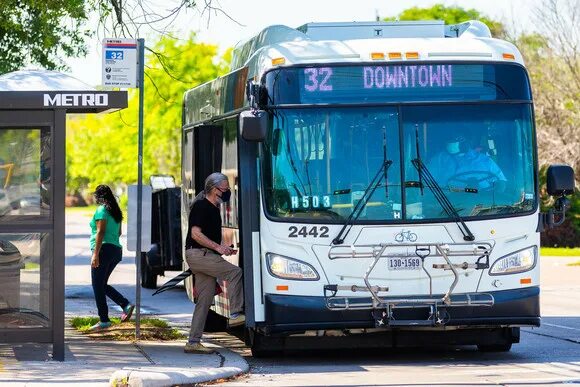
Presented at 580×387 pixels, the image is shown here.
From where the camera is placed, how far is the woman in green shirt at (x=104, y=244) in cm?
1614

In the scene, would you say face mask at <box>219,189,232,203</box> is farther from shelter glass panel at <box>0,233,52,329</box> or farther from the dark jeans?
the dark jeans

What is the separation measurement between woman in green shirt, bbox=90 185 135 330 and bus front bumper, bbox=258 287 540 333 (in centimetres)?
405

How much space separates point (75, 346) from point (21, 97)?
10.6 ft

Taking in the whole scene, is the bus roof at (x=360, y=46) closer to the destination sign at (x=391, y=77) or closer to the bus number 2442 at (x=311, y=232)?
the destination sign at (x=391, y=77)

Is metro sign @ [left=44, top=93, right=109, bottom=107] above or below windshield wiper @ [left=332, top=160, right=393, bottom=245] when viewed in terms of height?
above

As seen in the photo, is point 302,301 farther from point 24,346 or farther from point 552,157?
point 552,157

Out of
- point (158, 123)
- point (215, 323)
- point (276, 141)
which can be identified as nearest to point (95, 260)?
point (215, 323)

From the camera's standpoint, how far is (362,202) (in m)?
12.7

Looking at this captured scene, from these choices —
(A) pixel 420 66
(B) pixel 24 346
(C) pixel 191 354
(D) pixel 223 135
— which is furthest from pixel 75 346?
(A) pixel 420 66

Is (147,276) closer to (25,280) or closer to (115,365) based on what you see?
(25,280)

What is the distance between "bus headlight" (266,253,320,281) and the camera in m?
12.6

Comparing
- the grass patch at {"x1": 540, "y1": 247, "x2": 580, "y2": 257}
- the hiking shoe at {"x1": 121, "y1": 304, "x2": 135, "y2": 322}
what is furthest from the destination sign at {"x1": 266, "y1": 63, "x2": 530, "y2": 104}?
the grass patch at {"x1": 540, "y1": 247, "x2": 580, "y2": 257}

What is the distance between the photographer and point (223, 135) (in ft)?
48.0

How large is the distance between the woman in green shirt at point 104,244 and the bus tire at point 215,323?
121 centimetres
